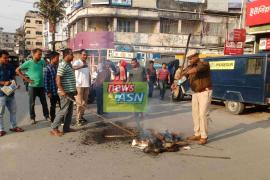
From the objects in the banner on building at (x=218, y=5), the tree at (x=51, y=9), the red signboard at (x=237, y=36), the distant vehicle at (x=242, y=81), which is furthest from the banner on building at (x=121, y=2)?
the distant vehicle at (x=242, y=81)

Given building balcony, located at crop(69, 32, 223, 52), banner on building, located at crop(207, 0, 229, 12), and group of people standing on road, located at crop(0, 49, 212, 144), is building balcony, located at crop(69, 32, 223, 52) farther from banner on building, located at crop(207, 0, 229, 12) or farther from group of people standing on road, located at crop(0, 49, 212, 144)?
group of people standing on road, located at crop(0, 49, 212, 144)

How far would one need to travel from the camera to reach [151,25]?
31812mm

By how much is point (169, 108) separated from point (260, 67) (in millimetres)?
3420

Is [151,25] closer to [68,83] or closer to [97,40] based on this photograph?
[97,40]

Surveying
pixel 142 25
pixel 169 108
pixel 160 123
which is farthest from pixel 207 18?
pixel 160 123

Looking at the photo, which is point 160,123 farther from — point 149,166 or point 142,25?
point 142,25

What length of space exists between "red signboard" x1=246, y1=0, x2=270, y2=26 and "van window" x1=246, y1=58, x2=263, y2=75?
722cm

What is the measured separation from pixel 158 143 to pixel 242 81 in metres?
5.21

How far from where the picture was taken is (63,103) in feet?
21.8

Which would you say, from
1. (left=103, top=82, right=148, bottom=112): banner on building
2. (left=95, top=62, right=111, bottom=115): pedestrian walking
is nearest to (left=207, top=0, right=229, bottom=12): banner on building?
(left=95, top=62, right=111, bottom=115): pedestrian walking

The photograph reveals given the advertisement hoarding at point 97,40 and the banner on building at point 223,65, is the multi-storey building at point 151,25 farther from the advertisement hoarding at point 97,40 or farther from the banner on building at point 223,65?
the banner on building at point 223,65

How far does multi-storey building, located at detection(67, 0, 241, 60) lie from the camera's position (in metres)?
29.9

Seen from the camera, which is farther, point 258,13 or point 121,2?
point 121,2

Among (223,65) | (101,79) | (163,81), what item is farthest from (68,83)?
(163,81)
